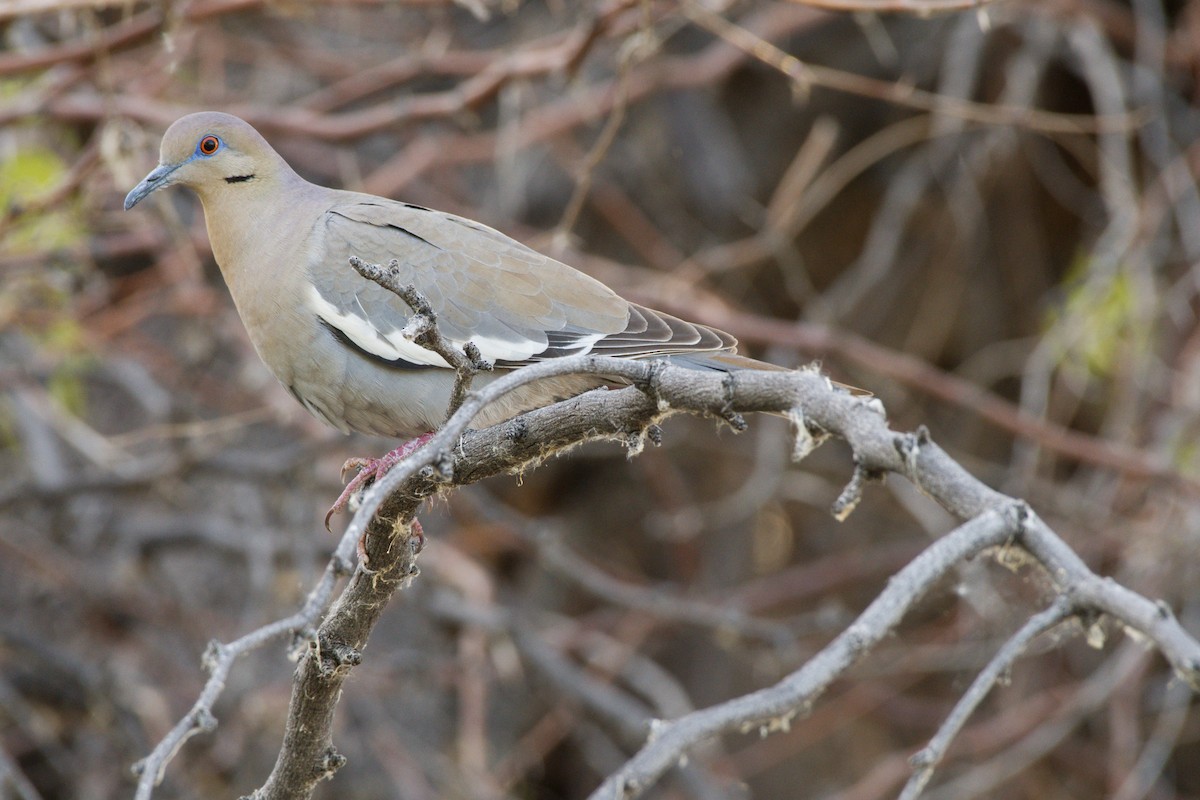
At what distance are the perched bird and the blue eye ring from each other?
2.1 inches

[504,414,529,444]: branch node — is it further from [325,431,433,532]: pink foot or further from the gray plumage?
the gray plumage

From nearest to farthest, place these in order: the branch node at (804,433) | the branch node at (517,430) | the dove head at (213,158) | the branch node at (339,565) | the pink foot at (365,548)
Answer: the branch node at (339,565)
the branch node at (804,433)
the branch node at (517,430)
the pink foot at (365,548)
the dove head at (213,158)

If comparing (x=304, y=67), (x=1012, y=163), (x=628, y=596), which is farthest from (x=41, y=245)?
(x=1012, y=163)

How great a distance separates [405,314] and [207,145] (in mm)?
676

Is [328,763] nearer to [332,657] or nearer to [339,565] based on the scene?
[332,657]

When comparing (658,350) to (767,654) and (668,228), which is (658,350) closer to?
(767,654)

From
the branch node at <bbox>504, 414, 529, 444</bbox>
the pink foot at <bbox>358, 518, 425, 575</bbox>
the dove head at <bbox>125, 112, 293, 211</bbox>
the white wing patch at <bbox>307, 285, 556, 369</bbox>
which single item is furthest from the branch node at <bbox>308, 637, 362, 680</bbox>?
the dove head at <bbox>125, 112, 293, 211</bbox>

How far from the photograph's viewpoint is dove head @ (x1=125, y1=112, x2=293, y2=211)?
275cm

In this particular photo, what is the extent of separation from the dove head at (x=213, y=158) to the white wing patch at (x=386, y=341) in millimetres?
465

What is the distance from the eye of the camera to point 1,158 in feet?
13.7

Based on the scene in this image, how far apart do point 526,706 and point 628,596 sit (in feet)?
4.97

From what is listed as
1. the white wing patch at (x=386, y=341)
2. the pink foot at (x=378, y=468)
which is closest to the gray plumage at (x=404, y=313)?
the white wing patch at (x=386, y=341)

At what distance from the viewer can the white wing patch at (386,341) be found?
8.05 feet

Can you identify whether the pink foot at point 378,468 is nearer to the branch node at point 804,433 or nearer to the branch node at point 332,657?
the branch node at point 332,657
